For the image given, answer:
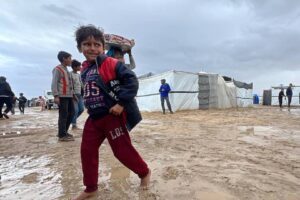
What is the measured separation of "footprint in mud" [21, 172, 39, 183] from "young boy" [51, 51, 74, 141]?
211 cm

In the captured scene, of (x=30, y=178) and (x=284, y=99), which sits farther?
(x=284, y=99)

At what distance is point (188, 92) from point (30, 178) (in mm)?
14814

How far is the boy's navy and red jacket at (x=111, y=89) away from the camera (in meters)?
2.35

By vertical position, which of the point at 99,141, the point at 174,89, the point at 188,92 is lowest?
the point at 99,141

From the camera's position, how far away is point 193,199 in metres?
2.35

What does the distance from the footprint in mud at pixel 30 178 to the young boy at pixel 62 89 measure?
211 cm

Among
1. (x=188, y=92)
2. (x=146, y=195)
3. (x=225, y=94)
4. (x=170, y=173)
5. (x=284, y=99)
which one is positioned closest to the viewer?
(x=146, y=195)

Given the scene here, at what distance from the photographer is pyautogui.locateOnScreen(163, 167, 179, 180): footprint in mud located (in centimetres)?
293

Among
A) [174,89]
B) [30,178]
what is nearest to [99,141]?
[30,178]

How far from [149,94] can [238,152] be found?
49.0 feet

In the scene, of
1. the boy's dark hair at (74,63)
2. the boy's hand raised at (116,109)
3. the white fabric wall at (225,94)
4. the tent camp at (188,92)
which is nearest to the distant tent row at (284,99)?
the white fabric wall at (225,94)

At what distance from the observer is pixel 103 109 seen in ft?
7.80

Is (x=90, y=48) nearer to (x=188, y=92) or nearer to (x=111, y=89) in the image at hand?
(x=111, y=89)

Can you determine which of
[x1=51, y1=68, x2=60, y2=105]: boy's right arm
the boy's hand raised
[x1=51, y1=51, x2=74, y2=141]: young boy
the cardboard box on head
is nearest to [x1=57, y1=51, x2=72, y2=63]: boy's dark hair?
[x1=51, y1=51, x2=74, y2=141]: young boy
